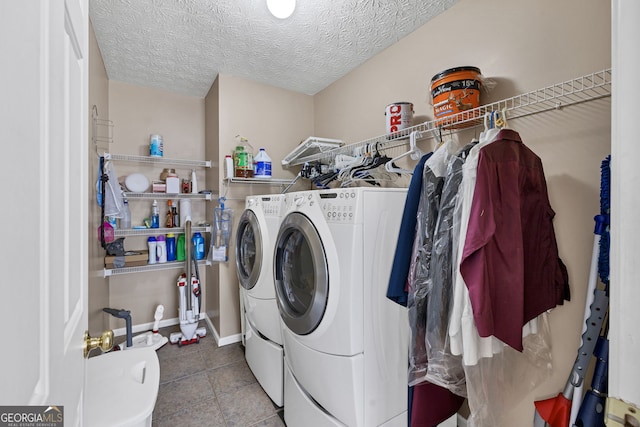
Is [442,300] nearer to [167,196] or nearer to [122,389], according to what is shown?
[122,389]

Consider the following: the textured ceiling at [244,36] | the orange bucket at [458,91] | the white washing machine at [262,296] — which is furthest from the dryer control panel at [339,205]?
the textured ceiling at [244,36]

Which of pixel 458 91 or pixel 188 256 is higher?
pixel 458 91

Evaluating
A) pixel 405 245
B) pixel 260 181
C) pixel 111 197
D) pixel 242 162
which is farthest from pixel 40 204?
pixel 260 181

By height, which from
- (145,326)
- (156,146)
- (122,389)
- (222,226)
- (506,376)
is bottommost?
(145,326)

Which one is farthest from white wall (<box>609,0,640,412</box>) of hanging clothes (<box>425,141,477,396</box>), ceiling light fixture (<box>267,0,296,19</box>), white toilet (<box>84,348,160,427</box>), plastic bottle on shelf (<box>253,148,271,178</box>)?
plastic bottle on shelf (<box>253,148,271,178</box>)

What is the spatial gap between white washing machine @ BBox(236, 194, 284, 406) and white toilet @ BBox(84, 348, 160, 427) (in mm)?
709

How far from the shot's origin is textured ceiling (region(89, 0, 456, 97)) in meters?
1.70

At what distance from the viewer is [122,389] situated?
3.43ft

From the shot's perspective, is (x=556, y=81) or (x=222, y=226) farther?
(x=222, y=226)

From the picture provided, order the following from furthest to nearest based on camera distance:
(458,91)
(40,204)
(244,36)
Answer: (244,36), (458,91), (40,204)

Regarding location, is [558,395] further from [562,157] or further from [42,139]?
[42,139]

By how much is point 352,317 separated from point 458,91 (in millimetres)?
1150

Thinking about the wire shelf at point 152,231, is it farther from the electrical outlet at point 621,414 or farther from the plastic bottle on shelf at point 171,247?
the electrical outlet at point 621,414

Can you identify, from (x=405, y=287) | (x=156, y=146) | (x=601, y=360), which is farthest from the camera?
(x=156, y=146)
